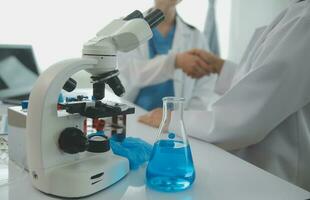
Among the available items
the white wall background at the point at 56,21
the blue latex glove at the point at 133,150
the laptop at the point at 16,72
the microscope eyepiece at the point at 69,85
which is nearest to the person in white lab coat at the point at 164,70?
the white wall background at the point at 56,21

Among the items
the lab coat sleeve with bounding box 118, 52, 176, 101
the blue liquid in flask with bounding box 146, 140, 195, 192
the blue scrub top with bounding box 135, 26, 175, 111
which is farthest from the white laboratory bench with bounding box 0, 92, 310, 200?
the blue scrub top with bounding box 135, 26, 175, 111

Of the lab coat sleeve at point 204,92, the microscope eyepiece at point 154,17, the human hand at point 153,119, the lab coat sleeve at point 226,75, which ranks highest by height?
the microscope eyepiece at point 154,17

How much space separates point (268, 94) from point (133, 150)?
0.37 metres

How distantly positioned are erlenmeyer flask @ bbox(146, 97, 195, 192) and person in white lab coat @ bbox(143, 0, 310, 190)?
0.26 metres

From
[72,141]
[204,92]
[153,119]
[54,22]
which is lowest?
[204,92]

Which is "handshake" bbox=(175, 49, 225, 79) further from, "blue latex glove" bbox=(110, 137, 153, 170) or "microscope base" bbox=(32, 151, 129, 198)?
"microscope base" bbox=(32, 151, 129, 198)

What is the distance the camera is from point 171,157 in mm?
602

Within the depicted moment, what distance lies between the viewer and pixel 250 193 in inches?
23.8

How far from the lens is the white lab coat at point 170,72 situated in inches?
59.9

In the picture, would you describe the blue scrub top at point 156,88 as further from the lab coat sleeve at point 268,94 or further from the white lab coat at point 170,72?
the lab coat sleeve at point 268,94

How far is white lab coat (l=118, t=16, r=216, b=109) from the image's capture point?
152 centimetres

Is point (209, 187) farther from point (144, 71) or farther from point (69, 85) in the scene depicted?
point (144, 71)

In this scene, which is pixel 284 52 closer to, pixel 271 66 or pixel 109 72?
pixel 271 66

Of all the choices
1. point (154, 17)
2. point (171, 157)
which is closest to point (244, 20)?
point (154, 17)
